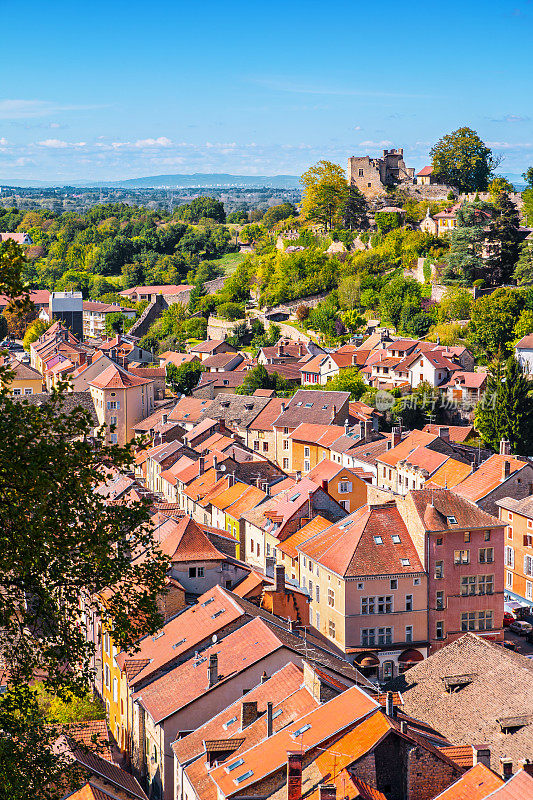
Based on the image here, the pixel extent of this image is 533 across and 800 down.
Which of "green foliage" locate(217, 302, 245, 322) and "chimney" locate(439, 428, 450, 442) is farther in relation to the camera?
"green foliage" locate(217, 302, 245, 322)

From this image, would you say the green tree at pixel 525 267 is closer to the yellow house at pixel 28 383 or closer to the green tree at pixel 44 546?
the yellow house at pixel 28 383

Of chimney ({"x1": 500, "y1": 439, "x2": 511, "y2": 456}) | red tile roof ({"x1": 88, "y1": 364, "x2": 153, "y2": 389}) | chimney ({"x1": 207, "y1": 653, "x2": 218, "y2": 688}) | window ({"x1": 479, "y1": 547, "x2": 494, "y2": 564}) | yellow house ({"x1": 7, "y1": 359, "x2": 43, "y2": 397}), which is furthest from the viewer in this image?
yellow house ({"x1": 7, "y1": 359, "x2": 43, "y2": 397})

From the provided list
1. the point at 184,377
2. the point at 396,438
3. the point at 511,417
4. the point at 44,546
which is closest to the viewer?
the point at 44,546

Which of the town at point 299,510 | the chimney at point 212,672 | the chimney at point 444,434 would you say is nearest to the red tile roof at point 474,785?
the town at point 299,510

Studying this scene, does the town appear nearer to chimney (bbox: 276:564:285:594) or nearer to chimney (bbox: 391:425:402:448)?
chimney (bbox: 276:564:285:594)

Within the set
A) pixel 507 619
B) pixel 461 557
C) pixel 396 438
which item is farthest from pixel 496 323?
pixel 461 557

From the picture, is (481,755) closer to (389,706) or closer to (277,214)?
(389,706)

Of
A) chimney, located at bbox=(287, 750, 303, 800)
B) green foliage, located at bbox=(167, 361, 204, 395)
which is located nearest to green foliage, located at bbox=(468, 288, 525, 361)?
green foliage, located at bbox=(167, 361, 204, 395)
